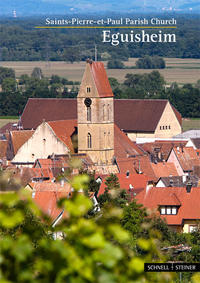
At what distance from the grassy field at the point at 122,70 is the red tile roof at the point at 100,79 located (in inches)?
2812

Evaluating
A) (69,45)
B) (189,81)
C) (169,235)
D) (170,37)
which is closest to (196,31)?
(170,37)

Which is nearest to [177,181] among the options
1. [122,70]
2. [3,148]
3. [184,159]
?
[184,159]

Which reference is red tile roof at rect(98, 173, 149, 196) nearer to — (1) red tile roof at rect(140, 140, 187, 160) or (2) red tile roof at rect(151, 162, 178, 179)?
(2) red tile roof at rect(151, 162, 178, 179)

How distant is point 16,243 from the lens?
3.89 metres

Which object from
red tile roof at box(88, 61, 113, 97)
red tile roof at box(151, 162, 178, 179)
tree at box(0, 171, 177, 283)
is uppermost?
tree at box(0, 171, 177, 283)

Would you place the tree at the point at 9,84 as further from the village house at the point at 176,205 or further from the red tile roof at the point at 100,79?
the village house at the point at 176,205

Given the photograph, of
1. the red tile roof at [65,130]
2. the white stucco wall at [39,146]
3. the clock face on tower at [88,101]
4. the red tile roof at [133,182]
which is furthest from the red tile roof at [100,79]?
the red tile roof at [133,182]

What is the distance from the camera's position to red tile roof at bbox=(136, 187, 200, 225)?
33.4 m

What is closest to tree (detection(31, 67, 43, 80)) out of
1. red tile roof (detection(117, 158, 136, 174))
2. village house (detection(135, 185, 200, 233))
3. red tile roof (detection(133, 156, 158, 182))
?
red tile roof (detection(133, 156, 158, 182))

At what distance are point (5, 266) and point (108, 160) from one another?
5061 cm

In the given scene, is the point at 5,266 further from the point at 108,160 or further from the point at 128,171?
the point at 108,160

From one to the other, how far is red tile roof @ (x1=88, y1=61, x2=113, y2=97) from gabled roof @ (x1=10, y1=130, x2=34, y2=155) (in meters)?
6.84

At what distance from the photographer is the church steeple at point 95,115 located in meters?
54.8

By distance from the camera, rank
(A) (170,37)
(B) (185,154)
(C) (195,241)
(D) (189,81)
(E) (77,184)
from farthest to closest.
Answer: (A) (170,37), (D) (189,81), (B) (185,154), (C) (195,241), (E) (77,184)
